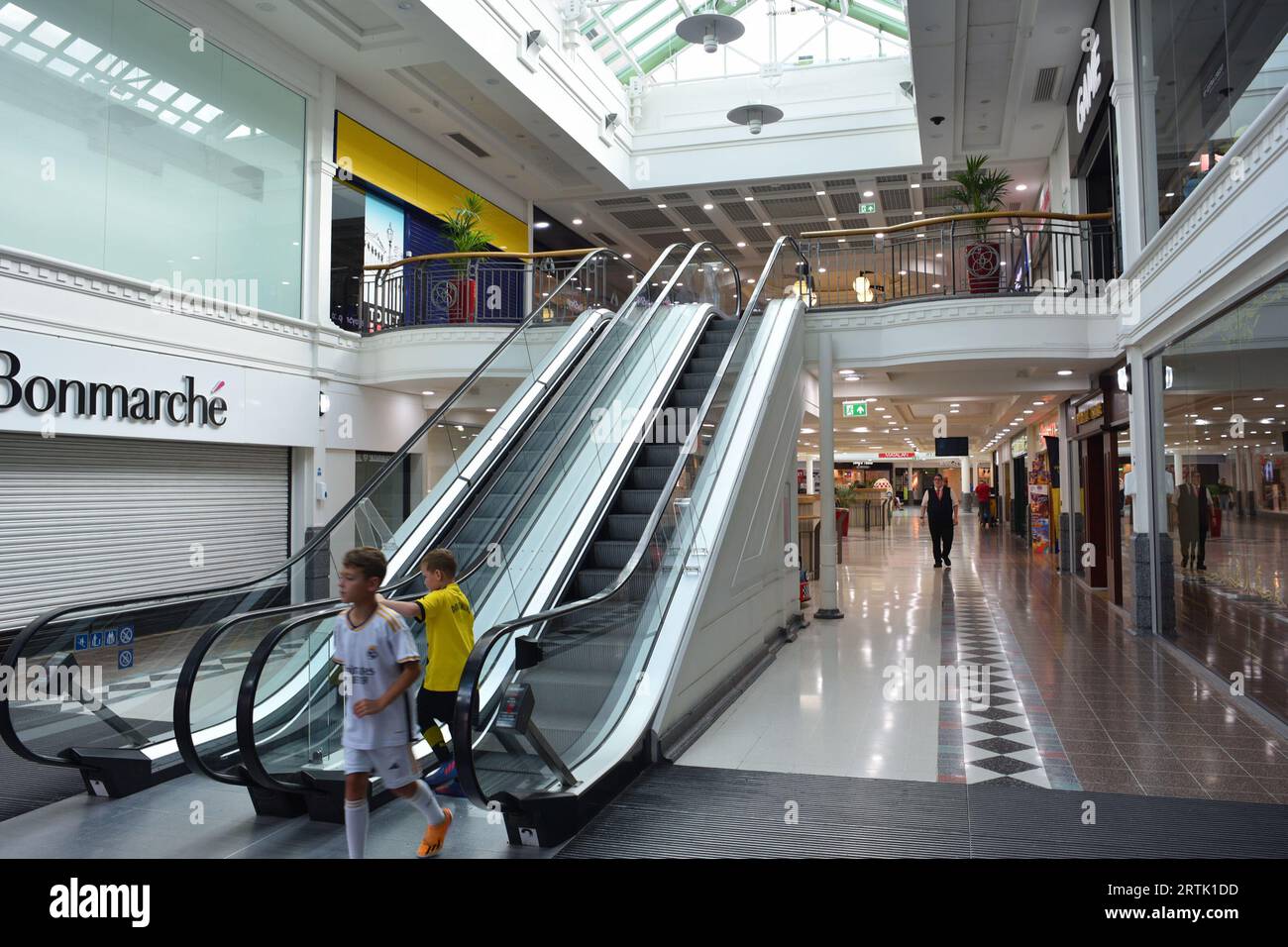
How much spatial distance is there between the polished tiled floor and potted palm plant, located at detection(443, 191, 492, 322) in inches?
275

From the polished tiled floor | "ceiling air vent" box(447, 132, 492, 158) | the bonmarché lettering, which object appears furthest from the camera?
"ceiling air vent" box(447, 132, 492, 158)

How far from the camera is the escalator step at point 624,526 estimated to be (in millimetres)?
7071

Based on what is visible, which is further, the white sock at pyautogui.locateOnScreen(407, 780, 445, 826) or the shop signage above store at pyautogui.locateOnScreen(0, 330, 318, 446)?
the shop signage above store at pyautogui.locateOnScreen(0, 330, 318, 446)

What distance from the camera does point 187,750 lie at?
158 inches

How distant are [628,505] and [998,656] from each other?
3803 millimetres

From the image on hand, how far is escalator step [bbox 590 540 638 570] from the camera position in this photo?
22.1ft

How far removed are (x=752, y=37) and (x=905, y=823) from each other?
17.7 metres

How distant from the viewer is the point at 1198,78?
22.7 feet

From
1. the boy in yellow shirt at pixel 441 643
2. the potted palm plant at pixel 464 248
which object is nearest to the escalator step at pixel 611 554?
the boy in yellow shirt at pixel 441 643

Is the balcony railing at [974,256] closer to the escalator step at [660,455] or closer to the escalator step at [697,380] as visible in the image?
the escalator step at [697,380]

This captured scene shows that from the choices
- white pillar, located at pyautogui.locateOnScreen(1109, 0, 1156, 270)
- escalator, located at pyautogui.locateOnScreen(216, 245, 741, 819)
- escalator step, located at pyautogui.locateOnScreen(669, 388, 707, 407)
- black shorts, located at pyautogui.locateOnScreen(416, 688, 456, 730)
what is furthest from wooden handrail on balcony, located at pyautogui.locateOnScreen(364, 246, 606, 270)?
black shorts, located at pyautogui.locateOnScreen(416, 688, 456, 730)

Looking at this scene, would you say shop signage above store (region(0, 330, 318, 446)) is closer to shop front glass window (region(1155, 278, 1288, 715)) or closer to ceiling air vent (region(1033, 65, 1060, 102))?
shop front glass window (region(1155, 278, 1288, 715))

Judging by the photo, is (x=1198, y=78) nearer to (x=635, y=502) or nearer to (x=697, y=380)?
(x=697, y=380)
